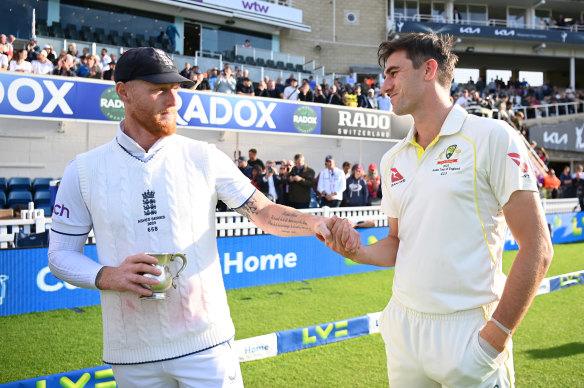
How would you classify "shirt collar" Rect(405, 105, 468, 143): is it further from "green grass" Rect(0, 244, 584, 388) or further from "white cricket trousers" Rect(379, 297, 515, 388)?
"green grass" Rect(0, 244, 584, 388)

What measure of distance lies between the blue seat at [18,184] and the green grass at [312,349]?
7.93 meters

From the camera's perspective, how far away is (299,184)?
10.7 metres

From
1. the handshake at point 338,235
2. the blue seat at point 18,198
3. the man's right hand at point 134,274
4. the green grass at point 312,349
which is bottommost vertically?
the green grass at point 312,349

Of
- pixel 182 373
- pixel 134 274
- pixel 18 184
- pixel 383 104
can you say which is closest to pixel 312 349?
pixel 182 373

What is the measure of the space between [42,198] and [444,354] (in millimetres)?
12493

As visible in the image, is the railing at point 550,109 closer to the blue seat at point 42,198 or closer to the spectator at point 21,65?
the blue seat at point 42,198

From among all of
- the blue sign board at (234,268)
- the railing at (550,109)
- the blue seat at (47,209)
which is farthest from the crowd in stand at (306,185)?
the railing at (550,109)

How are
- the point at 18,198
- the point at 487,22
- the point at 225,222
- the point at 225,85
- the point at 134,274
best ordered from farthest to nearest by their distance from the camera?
the point at 487,22 < the point at 225,85 < the point at 18,198 < the point at 225,222 < the point at 134,274

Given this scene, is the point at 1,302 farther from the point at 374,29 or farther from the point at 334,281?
the point at 374,29

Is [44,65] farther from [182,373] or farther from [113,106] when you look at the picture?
[182,373]

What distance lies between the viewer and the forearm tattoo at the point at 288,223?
2189 mm

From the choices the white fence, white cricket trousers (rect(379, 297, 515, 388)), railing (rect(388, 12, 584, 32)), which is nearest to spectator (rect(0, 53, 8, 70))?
the white fence

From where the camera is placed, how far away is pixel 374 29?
105ft

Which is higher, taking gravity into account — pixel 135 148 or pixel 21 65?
pixel 21 65
